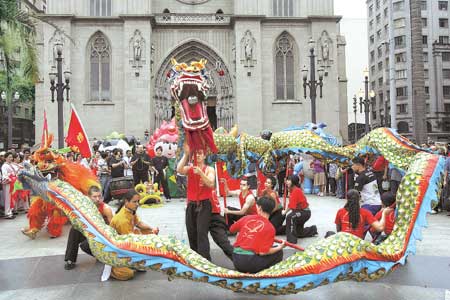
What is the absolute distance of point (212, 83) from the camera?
29.1 metres

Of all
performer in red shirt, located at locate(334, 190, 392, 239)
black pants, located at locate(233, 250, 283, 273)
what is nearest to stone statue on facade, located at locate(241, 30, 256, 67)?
performer in red shirt, located at locate(334, 190, 392, 239)

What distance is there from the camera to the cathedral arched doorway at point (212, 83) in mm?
28766

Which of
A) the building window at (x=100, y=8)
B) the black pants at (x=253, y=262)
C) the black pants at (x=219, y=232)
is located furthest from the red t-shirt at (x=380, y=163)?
the building window at (x=100, y=8)

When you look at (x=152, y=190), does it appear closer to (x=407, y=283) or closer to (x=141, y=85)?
(x=407, y=283)

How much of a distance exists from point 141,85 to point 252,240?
80.0 feet

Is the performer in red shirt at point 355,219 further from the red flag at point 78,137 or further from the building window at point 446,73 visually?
the building window at point 446,73

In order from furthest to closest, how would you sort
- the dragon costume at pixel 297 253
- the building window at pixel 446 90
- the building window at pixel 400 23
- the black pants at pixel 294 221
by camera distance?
the building window at pixel 400 23
the building window at pixel 446 90
the black pants at pixel 294 221
the dragon costume at pixel 297 253

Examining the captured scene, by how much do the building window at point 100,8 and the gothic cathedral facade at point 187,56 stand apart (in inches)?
2.6

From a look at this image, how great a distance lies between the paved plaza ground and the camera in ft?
15.8

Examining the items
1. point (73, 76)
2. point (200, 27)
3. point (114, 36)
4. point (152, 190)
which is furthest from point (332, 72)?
point (152, 190)

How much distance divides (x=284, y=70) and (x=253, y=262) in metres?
26.2

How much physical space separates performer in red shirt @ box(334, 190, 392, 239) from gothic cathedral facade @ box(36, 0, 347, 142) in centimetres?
2215

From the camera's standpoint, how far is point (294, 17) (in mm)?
28375

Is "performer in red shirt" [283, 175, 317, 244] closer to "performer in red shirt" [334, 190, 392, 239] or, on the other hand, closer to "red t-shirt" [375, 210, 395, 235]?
"performer in red shirt" [334, 190, 392, 239]
